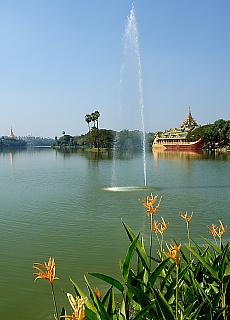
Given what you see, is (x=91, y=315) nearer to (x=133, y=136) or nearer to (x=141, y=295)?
(x=141, y=295)

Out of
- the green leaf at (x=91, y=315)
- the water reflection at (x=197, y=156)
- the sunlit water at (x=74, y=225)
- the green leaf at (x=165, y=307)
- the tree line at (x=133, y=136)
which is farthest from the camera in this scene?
the tree line at (x=133, y=136)

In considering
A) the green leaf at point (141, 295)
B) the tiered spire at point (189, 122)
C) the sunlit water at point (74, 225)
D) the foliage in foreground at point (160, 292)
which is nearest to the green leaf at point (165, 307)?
the foliage in foreground at point (160, 292)

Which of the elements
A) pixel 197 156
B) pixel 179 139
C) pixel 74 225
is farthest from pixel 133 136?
pixel 74 225

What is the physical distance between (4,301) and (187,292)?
3119mm

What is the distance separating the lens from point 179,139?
84250mm

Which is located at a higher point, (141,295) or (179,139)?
(179,139)

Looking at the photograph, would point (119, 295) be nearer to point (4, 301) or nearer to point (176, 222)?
point (4, 301)

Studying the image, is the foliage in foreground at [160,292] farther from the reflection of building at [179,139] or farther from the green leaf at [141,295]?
the reflection of building at [179,139]

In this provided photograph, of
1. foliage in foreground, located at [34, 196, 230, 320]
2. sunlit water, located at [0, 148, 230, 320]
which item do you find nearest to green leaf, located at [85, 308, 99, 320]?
foliage in foreground, located at [34, 196, 230, 320]

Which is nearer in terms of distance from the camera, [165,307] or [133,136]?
[165,307]

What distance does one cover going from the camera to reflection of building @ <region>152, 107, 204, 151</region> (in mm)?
76250

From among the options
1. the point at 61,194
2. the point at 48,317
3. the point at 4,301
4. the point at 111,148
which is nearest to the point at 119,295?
the point at 48,317

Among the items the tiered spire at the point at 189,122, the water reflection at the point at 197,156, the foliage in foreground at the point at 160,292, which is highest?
the tiered spire at the point at 189,122

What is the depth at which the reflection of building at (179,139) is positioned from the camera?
7625 cm
